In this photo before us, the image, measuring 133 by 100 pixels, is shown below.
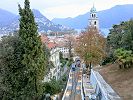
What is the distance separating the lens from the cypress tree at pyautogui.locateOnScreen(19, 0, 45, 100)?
35656 millimetres

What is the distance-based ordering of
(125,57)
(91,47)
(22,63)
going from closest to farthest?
1. (22,63)
2. (125,57)
3. (91,47)

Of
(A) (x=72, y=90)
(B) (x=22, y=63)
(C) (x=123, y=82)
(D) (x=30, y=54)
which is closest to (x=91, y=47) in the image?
(A) (x=72, y=90)

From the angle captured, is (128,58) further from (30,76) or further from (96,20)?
(96,20)

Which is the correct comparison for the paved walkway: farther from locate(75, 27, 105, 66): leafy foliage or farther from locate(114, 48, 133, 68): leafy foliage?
locate(114, 48, 133, 68): leafy foliage

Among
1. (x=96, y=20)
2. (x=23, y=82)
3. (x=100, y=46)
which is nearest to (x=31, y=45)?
(x=23, y=82)

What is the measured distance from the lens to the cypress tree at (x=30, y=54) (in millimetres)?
35656

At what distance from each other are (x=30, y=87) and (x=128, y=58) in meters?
11.3

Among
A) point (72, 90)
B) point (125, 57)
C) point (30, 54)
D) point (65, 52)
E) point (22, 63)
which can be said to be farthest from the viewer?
point (65, 52)

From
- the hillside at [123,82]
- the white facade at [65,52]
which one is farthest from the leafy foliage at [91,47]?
the white facade at [65,52]

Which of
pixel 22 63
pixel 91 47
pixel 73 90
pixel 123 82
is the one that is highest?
pixel 22 63

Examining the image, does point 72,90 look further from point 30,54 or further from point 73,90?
point 30,54

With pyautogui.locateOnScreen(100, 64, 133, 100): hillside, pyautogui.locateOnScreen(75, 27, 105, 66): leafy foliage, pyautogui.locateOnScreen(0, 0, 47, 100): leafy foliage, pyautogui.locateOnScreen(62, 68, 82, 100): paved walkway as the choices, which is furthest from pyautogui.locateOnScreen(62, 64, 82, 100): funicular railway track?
pyautogui.locateOnScreen(0, 0, 47, 100): leafy foliage

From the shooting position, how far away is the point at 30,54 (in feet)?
118

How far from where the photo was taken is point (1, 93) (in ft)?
120
